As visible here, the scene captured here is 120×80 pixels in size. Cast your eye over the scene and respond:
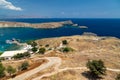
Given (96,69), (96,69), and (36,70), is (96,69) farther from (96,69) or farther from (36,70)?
(36,70)

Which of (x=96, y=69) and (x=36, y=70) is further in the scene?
(x=36, y=70)

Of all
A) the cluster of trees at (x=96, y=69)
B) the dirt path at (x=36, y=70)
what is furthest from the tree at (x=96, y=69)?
the dirt path at (x=36, y=70)

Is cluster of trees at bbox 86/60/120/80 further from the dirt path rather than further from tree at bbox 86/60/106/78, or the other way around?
the dirt path

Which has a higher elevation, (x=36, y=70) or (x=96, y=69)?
(x=96, y=69)

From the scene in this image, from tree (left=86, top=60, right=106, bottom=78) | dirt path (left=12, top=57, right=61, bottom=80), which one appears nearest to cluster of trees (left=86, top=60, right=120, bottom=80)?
tree (left=86, top=60, right=106, bottom=78)

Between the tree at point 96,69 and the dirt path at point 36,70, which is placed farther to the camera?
the dirt path at point 36,70

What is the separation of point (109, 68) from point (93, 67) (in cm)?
1048

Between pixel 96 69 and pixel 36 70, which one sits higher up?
pixel 96 69

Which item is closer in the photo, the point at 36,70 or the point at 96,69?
the point at 96,69

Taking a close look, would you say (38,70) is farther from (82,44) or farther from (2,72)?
(82,44)

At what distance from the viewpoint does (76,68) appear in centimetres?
6028

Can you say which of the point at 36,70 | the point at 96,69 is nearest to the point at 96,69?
the point at 96,69

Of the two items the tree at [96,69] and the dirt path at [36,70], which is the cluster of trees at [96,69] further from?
the dirt path at [36,70]

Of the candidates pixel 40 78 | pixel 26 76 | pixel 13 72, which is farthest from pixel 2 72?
pixel 40 78
